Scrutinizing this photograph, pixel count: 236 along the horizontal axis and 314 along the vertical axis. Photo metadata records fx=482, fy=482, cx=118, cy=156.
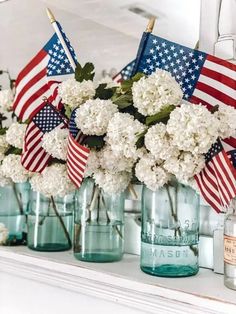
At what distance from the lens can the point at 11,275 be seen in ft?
4.19

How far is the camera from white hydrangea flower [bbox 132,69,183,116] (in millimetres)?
908

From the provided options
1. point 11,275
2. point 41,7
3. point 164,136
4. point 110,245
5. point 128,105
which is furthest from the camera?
point 41,7

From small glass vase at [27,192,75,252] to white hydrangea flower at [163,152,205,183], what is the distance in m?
0.46

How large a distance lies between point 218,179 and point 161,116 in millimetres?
158

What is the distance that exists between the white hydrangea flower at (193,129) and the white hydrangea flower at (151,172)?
0.08m

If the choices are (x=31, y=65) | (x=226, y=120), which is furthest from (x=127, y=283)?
(x=31, y=65)

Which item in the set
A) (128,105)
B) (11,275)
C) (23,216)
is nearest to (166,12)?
(128,105)

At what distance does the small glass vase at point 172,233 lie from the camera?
1.00 meters

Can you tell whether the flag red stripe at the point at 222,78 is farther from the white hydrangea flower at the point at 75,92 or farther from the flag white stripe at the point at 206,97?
the white hydrangea flower at the point at 75,92

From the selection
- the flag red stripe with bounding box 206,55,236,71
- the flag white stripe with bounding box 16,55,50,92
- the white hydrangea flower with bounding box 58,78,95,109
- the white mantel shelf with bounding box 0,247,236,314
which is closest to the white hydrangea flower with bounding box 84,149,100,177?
the white hydrangea flower with bounding box 58,78,95,109

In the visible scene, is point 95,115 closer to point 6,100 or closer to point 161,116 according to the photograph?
point 161,116

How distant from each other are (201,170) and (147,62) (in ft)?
0.99

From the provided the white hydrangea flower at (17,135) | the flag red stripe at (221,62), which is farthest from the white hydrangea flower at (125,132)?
the white hydrangea flower at (17,135)

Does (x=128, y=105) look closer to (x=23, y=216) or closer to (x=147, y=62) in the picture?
(x=147, y=62)
